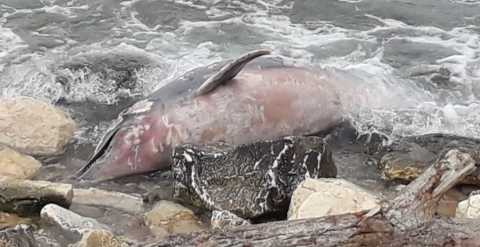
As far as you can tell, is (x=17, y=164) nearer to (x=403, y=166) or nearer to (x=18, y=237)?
(x=18, y=237)

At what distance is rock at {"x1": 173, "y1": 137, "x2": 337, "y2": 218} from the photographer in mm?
5328

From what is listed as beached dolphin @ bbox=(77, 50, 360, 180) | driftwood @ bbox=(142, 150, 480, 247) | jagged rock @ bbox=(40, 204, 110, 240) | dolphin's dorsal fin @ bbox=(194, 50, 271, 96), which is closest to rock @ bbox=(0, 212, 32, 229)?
jagged rock @ bbox=(40, 204, 110, 240)

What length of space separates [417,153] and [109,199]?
241cm

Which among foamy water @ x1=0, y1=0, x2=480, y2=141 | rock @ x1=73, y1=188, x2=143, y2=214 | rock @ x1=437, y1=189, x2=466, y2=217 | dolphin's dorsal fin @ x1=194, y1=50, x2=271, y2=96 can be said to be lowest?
rock @ x1=73, y1=188, x2=143, y2=214

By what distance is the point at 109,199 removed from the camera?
18.5ft

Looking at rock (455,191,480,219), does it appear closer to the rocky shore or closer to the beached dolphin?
the rocky shore

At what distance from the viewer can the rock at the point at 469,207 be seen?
16.1 feet

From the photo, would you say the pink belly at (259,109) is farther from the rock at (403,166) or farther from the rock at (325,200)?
the rock at (325,200)

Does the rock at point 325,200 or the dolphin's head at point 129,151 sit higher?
the rock at point 325,200

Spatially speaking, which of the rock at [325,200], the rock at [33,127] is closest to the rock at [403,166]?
the rock at [325,200]

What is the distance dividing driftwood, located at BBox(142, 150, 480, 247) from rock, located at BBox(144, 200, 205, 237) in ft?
4.64

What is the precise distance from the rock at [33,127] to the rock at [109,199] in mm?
885

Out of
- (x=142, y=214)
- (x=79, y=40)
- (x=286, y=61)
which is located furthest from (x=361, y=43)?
(x=142, y=214)

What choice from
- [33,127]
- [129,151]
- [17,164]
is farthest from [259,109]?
[17,164]
